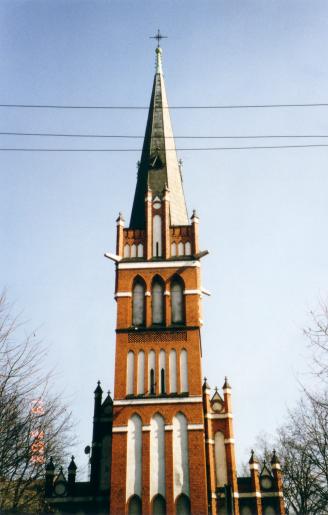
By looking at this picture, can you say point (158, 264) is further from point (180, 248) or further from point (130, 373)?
point (130, 373)

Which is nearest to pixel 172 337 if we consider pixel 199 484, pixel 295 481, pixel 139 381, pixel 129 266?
pixel 139 381

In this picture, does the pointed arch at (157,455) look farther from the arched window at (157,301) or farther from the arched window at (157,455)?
the arched window at (157,301)

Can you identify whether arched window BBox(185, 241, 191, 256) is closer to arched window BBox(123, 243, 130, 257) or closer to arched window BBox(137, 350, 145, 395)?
arched window BBox(123, 243, 130, 257)

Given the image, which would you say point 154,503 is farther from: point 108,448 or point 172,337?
point 172,337

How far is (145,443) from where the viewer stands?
25.1m

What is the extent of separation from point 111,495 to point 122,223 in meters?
13.4

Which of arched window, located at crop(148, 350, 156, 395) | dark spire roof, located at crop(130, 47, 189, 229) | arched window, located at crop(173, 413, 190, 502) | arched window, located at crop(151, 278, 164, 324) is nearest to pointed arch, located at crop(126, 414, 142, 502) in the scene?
arched window, located at crop(148, 350, 156, 395)

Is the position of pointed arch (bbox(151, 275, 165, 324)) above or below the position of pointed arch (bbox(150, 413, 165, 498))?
above

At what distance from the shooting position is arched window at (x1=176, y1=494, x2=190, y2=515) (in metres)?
24.0

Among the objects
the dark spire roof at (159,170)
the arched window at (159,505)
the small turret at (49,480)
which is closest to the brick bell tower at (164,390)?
the arched window at (159,505)

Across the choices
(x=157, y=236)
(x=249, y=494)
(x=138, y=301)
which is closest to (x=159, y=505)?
(x=249, y=494)

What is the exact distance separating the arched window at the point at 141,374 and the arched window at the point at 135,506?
172 inches

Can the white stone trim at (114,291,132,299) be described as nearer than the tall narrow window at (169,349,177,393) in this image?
No

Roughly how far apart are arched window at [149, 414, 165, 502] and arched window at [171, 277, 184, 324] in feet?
15.5
